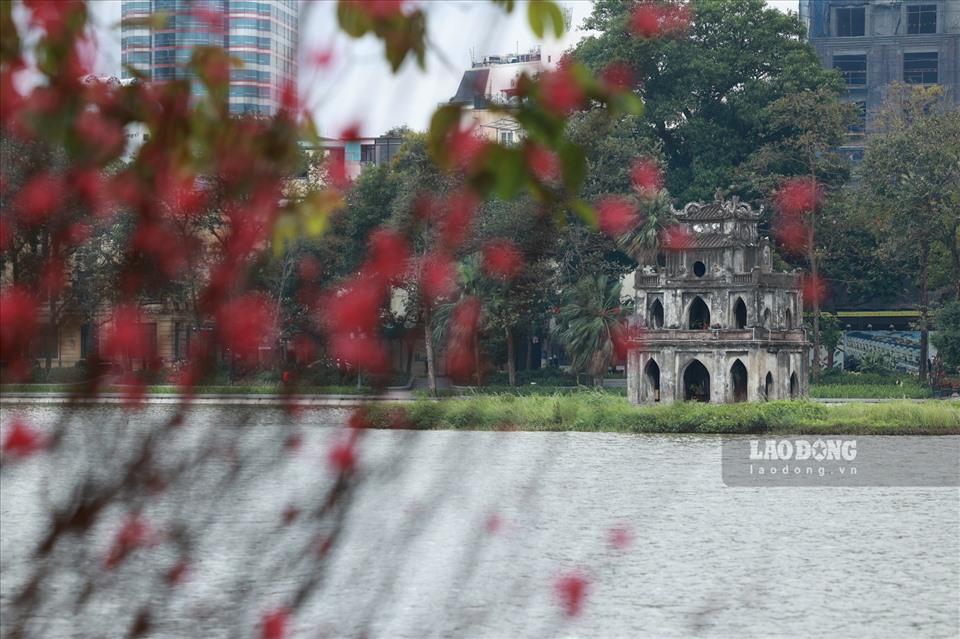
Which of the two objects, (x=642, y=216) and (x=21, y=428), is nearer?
(x=21, y=428)

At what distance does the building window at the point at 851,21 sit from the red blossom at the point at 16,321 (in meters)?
87.2

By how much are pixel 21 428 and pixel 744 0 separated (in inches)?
2575

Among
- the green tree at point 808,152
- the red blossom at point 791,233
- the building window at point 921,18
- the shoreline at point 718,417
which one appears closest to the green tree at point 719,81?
the green tree at point 808,152

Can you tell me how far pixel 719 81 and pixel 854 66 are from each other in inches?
906

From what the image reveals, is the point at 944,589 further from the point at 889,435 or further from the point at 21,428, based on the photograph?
the point at 889,435

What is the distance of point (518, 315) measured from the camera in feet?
197

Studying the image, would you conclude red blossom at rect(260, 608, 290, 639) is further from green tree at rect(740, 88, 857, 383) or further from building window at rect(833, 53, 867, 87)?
building window at rect(833, 53, 867, 87)

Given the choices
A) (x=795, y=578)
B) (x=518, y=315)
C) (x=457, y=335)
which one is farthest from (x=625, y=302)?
(x=457, y=335)

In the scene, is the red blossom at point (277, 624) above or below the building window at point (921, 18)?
below

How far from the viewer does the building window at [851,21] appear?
89125 mm

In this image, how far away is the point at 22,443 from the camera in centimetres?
656

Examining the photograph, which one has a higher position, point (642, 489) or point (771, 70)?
point (771, 70)

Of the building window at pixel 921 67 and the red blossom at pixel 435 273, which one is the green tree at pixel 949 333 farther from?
the red blossom at pixel 435 273

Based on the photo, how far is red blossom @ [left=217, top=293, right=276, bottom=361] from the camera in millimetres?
6266
